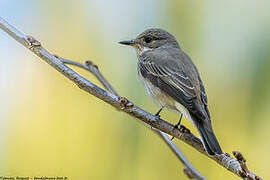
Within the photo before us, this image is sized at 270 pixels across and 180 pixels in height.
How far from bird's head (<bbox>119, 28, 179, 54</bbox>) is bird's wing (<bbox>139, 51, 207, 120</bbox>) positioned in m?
0.40

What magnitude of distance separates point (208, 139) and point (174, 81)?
3.89 feet

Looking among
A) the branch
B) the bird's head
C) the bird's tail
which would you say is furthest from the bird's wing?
the branch

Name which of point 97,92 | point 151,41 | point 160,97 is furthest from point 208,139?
point 151,41

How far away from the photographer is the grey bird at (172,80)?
4.06 metres

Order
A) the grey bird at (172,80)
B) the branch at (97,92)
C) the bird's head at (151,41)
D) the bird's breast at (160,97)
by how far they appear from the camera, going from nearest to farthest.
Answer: the branch at (97,92), the grey bird at (172,80), the bird's breast at (160,97), the bird's head at (151,41)

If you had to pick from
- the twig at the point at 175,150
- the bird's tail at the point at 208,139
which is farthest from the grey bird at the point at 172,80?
the twig at the point at 175,150

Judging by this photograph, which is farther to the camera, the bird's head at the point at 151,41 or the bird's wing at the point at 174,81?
the bird's head at the point at 151,41

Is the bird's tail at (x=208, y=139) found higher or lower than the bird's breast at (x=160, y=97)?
lower

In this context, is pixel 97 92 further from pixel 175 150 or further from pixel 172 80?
pixel 172 80

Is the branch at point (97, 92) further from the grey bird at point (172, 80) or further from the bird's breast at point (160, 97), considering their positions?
the bird's breast at point (160, 97)

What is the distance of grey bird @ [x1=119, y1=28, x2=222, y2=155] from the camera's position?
13.3 ft

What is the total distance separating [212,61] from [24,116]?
10.4 ft

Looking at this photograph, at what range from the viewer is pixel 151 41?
5684 millimetres

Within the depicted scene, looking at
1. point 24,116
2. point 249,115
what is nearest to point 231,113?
point 249,115
